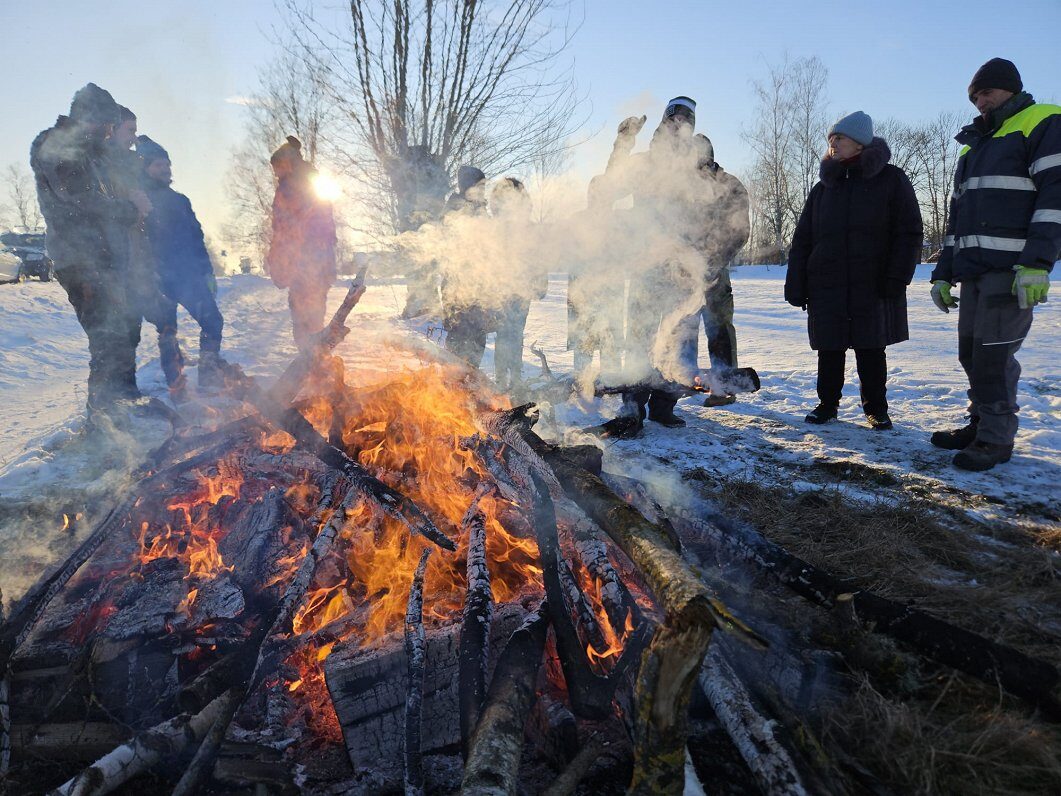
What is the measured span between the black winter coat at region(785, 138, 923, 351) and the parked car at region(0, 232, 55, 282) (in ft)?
82.9

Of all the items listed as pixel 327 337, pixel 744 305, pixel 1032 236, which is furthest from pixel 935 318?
pixel 327 337

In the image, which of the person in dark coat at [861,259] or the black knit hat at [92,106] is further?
the black knit hat at [92,106]

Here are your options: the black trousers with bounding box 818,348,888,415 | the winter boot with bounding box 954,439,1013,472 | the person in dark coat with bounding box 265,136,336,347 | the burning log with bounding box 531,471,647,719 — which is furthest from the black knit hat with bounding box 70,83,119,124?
the winter boot with bounding box 954,439,1013,472

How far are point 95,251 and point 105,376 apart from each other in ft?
3.93

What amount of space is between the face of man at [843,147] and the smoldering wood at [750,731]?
4.61 m

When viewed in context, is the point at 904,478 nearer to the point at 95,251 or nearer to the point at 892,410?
the point at 892,410

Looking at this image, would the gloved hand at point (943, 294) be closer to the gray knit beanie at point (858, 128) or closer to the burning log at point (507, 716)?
the gray knit beanie at point (858, 128)

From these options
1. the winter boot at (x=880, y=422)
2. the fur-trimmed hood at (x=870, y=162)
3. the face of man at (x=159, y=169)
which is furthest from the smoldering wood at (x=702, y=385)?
the face of man at (x=159, y=169)

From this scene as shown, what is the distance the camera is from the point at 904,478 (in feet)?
12.7

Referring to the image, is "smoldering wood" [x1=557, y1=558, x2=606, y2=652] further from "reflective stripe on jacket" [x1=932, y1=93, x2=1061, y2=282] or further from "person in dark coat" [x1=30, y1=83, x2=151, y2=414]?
"person in dark coat" [x1=30, y1=83, x2=151, y2=414]

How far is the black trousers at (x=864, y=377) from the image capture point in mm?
4926

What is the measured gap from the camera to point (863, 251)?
4.83 meters

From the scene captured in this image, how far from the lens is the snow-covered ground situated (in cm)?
387

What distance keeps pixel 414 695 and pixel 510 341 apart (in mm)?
5370
